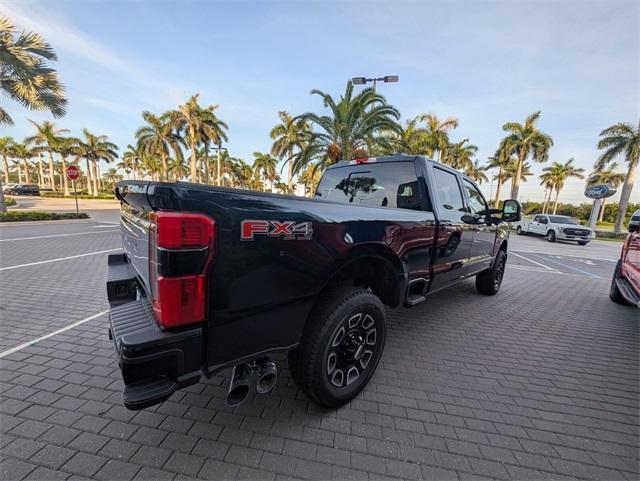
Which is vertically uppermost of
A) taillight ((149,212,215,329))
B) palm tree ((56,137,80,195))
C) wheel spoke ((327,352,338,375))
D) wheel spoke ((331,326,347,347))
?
palm tree ((56,137,80,195))

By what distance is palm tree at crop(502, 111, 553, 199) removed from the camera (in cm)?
2864

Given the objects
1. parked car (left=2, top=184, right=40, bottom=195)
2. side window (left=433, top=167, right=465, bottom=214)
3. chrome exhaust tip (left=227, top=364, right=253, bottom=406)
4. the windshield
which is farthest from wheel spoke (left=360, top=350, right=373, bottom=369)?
parked car (left=2, top=184, right=40, bottom=195)

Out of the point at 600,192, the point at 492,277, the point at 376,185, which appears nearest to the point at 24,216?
the point at 376,185

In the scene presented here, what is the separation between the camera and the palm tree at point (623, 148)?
24.6m

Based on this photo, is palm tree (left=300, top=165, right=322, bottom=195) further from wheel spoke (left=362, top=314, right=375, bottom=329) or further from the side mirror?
wheel spoke (left=362, top=314, right=375, bottom=329)

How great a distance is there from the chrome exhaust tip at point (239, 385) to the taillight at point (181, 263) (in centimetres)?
49

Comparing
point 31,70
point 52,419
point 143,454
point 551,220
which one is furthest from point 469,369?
point 551,220

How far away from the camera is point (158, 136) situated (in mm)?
32719

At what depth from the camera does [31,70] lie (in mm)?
13148

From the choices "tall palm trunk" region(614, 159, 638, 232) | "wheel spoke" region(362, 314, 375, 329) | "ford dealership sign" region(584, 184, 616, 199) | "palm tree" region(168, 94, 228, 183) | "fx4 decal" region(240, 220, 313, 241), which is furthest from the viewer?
"palm tree" region(168, 94, 228, 183)

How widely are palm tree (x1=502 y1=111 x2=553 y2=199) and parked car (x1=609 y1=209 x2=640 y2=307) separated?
29.6 m

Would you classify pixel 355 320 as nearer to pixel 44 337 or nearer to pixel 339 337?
pixel 339 337

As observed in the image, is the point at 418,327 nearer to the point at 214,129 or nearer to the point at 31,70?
the point at 31,70

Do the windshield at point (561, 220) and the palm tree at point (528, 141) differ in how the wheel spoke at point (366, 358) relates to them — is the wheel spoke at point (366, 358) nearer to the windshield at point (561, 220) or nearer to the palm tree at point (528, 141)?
the windshield at point (561, 220)
